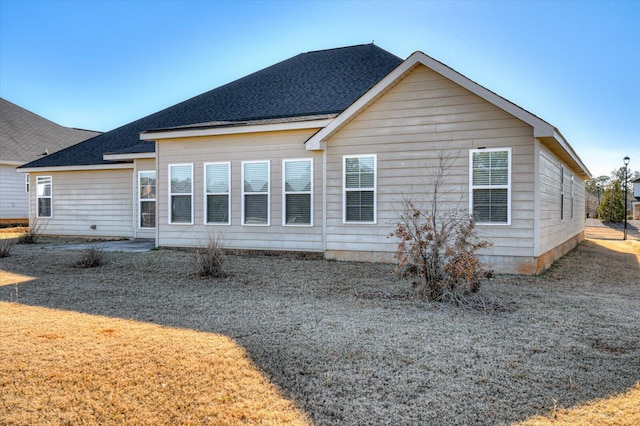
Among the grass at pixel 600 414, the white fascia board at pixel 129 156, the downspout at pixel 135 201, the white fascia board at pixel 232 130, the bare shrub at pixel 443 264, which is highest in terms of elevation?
the white fascia board at pixel 232 130

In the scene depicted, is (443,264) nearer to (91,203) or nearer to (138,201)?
(138,201)

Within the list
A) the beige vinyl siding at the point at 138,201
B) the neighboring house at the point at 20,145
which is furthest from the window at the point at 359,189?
the neighboring house at the point at 20,145

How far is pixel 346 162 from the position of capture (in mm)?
10078

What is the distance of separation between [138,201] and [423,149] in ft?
34.3

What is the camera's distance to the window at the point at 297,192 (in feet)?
35.0

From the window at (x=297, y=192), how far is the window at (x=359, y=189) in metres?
1.02

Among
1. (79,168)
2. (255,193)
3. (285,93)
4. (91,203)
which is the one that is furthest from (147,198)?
(285,93)

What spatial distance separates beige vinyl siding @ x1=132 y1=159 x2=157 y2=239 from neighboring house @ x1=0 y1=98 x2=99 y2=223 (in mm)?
11768

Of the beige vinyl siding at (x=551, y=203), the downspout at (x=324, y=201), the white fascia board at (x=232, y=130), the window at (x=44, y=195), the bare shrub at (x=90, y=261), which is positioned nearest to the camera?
the beige vinyl siding at (x=551, y=203)

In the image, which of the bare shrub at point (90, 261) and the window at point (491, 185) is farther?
the bare shrub at point (90, 261)

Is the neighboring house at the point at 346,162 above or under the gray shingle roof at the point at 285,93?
under

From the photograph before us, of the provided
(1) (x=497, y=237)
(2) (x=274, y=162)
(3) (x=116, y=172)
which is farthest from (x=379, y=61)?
(3) (x=116, y=172)

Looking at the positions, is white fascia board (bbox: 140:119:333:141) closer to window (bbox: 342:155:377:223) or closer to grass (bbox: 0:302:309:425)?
window (bbox: 342:155:377:223)

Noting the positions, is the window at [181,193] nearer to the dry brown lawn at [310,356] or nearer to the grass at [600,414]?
the dry brown lawn at [310,356]
